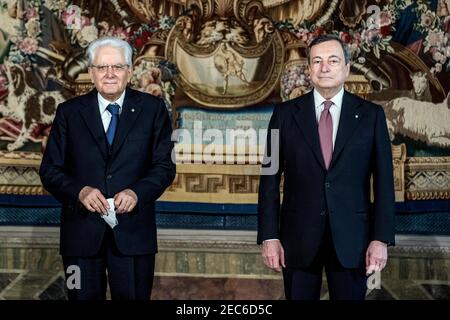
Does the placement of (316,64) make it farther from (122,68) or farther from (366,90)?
(366,90)

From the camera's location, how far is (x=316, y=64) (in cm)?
378

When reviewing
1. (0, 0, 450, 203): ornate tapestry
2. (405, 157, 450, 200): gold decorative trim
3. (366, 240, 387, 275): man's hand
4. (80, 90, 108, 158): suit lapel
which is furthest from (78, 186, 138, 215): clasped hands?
(405, 157, 450, 200): gold decorative trim

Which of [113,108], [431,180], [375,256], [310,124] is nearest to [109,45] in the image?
[113,108]

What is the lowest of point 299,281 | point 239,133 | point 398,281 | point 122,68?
point 398,281

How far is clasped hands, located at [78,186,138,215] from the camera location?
12.3ft

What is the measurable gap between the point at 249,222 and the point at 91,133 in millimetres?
2205

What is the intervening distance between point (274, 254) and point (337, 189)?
36cm

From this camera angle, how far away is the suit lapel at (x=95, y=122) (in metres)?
3.91

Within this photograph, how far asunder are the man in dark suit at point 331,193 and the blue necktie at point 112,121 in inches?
25.3

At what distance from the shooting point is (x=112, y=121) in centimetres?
396

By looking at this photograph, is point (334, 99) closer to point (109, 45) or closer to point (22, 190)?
point (109, 45)

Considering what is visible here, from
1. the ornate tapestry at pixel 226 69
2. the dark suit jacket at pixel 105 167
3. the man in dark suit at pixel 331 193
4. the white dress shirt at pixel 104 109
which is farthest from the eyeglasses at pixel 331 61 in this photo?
the ornate tapestry at pixel 226 69

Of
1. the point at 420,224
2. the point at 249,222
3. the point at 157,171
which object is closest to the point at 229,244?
the point at 249,222

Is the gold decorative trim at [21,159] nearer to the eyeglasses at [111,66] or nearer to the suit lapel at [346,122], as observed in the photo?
the eyeglasses at [111,66]
